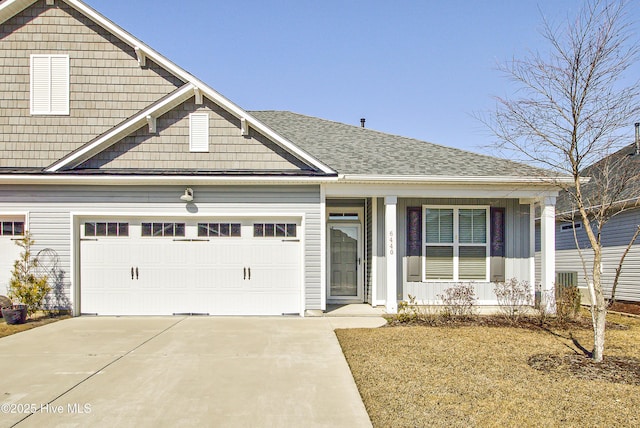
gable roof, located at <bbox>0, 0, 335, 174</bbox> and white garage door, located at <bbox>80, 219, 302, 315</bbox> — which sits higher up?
gable roof, located at <bbox>0, 0, 335, 174</bbox>

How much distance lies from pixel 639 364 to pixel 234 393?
5.67 m

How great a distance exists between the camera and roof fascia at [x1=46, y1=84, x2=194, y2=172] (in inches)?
404

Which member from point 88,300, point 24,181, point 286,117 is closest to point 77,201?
point 24,181

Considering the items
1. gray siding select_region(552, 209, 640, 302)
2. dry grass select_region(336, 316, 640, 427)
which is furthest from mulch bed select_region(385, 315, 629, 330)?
gray siding select_region(552, 209, 640, 302)

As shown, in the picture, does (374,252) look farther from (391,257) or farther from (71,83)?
(71,83)

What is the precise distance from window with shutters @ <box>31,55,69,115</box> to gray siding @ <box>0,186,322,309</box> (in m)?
2.12

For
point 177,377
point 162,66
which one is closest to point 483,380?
point 177,377

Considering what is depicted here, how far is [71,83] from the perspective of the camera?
11406 mm

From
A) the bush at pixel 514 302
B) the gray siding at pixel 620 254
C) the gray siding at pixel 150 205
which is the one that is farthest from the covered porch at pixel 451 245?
the gray siding at pixel 620 254

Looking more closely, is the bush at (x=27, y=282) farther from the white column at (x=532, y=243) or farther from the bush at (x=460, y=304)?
the white column at (x=532, y=243)

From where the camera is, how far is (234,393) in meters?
5.52

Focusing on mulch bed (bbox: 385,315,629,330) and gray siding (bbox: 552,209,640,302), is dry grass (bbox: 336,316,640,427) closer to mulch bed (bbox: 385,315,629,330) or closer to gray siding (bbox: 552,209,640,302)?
mulch bed (bbox: 385,315,629,330)

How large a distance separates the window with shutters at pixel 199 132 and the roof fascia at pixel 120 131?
541mm

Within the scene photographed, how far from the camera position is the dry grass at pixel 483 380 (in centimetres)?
479
